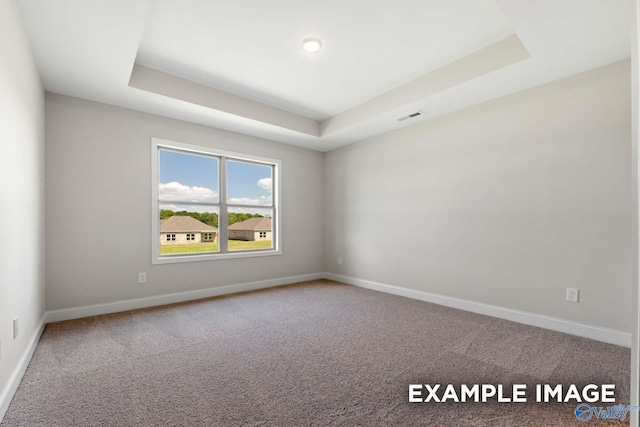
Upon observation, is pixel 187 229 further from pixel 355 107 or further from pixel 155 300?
pixel 355 107

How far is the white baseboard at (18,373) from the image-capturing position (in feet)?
5.34

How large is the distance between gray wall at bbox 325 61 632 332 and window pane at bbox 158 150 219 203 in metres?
2.37

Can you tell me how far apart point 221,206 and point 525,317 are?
12.9 ft

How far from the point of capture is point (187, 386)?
1.88 metres

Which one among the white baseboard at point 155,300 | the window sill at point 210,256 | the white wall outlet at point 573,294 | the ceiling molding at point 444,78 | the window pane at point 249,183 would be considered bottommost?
the white baseboard at point 155,300

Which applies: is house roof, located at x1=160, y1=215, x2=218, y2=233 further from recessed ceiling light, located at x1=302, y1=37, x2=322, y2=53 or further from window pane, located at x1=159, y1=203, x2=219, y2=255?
recessed ceiling light, located at x1=302, y1=37, x2=322, y2=53

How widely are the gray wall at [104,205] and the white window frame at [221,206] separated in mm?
67

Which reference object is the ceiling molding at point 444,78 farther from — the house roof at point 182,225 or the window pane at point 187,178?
the house roof at point 182,225

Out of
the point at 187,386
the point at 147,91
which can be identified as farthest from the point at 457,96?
the point at 187,386

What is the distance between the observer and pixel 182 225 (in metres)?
4.08

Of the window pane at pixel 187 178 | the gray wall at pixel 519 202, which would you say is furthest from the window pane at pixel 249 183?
the gray wall at pixel 519 202

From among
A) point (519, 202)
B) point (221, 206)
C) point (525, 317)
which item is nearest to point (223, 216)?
point (221, 206)

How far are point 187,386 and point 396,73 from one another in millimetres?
3313

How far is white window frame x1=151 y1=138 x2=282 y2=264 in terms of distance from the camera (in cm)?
370
